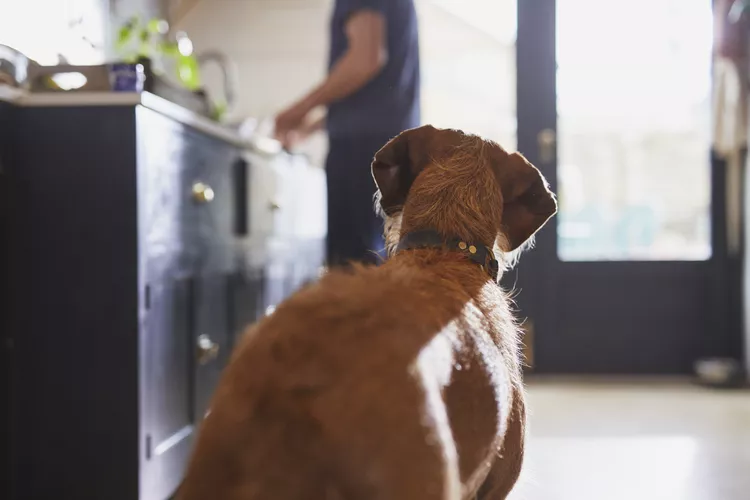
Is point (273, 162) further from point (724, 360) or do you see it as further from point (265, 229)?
point (724, 360)

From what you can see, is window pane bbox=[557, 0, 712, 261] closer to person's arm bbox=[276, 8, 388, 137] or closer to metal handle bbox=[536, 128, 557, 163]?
metal handle bbox=[536, 128, 557, 163]

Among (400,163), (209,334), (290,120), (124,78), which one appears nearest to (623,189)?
(290,120)

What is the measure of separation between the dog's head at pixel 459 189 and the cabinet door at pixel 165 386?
1.73 ft

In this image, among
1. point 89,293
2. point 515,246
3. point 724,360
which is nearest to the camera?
point 515,246

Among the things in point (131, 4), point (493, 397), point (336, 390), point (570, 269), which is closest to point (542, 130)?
point (570, 269)

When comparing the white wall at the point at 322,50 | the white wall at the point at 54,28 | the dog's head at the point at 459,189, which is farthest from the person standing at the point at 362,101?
the white wall at the point at 322,50

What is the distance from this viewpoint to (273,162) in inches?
102

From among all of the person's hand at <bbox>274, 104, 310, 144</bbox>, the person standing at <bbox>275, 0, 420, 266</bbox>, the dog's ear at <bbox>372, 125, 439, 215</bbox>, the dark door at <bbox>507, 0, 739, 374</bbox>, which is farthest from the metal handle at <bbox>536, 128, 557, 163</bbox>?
the dog's ear at <bbox>372, 125, 439, 215</bbox>

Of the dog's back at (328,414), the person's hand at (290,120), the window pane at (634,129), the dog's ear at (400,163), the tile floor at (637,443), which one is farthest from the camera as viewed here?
the window pane at (634,129)

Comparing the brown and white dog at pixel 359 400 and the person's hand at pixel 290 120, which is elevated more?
the person's hand at pixel 290 120

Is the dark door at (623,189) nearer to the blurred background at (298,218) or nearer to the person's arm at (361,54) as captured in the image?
the blurred background at (298,218)

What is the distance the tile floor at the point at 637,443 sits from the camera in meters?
1.91

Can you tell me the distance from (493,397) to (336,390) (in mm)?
266

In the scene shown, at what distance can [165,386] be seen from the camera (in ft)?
5.32
